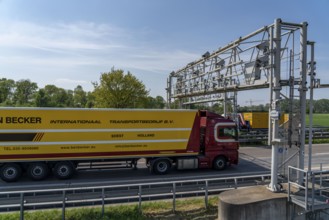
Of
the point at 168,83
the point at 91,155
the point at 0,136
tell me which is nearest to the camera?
the point at 0,136

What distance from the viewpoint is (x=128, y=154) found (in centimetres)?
1430

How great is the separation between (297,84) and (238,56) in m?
7.45

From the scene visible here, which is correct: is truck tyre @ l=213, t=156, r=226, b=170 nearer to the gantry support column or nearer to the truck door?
the truck door

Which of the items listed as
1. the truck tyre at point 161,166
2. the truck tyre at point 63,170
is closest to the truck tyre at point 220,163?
the truck tyre at point 161,166

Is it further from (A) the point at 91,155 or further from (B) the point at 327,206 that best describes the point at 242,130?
(B) the point at 327,206

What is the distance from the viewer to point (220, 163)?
51.4ft

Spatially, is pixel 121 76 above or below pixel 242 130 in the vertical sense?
above

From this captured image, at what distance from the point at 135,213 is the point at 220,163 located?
803 cm

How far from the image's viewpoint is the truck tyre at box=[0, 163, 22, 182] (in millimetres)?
12836

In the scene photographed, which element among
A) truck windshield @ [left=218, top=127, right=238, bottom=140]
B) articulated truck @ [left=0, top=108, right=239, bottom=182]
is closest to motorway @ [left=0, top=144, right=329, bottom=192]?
articulated truck @ [left=0, top=108, right=239, bottom=182]

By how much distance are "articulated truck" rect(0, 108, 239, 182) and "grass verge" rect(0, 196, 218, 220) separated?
4.82 m

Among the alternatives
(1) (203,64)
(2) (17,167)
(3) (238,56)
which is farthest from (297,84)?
(1) (203,64)

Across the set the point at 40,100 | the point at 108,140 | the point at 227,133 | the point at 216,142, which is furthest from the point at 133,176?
the point at 40,100

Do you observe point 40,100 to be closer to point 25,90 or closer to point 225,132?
point 25,90
